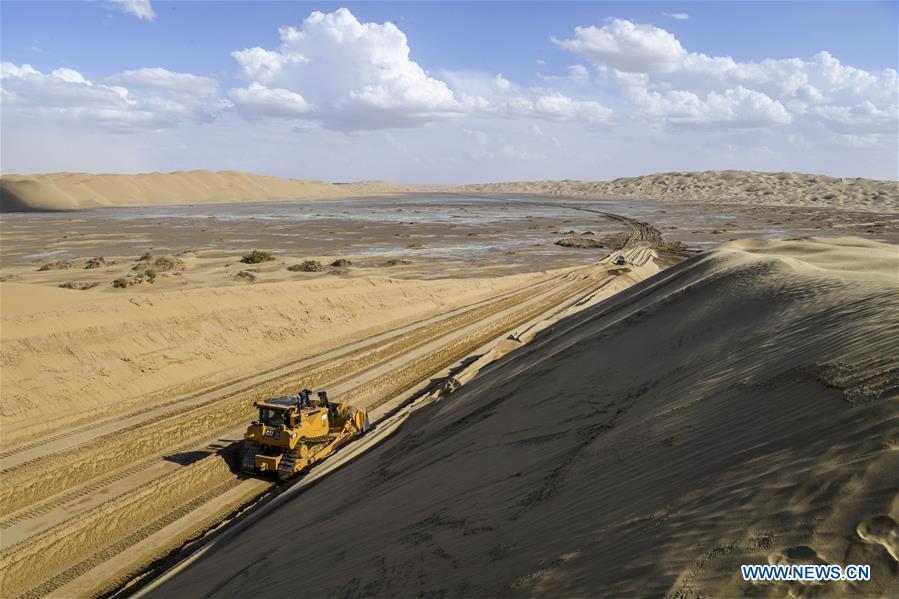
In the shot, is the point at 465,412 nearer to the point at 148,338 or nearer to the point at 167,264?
the point at 148,338

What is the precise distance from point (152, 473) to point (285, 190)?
17686cm

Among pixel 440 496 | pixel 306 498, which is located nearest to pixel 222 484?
pixel 306 498

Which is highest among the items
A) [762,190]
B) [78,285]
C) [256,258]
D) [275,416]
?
[762,190]

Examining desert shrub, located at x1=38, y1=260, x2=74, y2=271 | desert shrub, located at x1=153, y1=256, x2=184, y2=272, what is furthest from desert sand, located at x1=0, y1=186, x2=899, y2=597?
desert shrub, located at x1=38, y1=260, x2=74, y2=271

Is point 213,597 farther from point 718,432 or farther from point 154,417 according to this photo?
point 154,417

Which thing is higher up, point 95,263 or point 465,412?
point 95,263

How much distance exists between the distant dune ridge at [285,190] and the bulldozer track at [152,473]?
98447mm

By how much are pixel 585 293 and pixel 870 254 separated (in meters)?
12.9

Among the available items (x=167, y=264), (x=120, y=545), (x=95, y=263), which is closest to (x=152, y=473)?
(x=120, y=545)

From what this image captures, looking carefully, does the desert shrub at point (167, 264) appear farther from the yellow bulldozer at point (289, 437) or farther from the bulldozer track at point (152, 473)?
the yellow bulldozer at point (289, 437)

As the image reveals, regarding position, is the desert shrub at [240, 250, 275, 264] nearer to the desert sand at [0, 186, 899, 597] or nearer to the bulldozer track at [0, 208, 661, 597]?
the desert sand at [0, 186, 899, 597]

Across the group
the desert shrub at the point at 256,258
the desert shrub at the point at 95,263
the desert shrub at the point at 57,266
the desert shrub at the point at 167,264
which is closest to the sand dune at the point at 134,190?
the desert shrub at the point at 57,266

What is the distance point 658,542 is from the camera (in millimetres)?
4855

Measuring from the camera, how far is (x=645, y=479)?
239 inches
